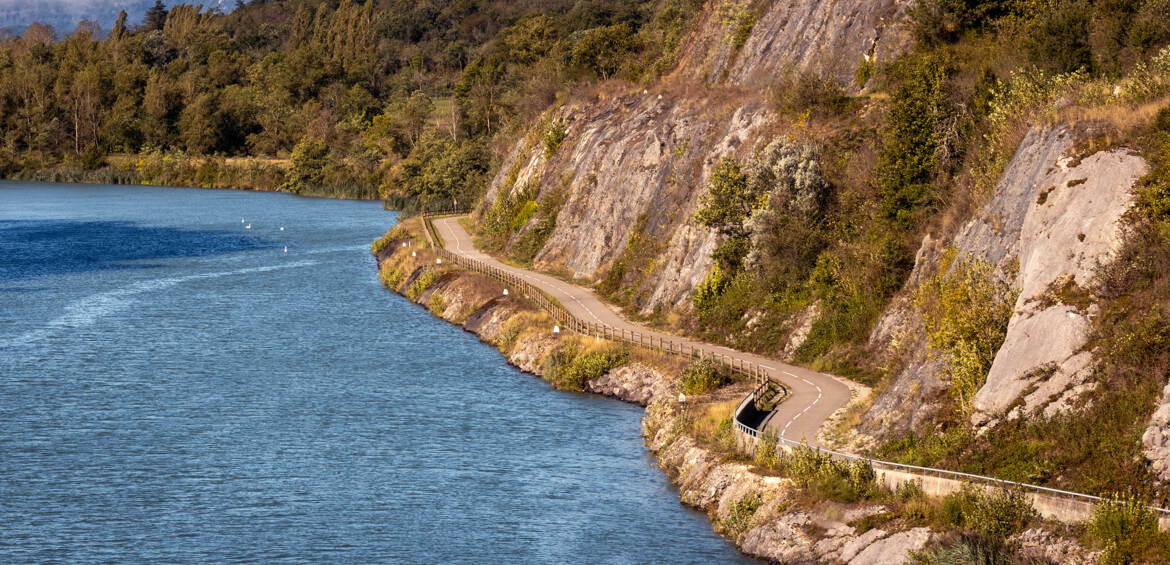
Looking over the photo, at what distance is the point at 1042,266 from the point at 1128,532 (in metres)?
11.1

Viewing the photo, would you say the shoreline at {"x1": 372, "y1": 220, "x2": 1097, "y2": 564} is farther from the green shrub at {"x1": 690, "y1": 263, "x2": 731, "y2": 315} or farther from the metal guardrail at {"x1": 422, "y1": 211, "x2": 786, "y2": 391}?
the green shrub at {"x1": 690, "y1": 263, "x2": 731, "y2": 315}

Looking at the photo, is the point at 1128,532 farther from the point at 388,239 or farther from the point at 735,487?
the point at 388,239

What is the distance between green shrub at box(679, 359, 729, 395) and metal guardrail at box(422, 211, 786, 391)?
37.3 inches

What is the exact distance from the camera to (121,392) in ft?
205

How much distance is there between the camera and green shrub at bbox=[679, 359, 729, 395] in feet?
182

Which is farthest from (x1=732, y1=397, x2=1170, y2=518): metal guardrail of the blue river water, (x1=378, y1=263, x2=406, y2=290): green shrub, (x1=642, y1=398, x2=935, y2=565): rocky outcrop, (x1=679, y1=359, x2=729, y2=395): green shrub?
(x1=378, y1=263, x2=406, y2=290): green shrub

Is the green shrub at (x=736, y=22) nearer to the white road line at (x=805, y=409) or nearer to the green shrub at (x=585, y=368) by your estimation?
the green shrub at (x=585, y=368)

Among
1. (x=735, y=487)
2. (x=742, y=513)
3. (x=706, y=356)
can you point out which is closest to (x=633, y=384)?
(x=706, y=356)

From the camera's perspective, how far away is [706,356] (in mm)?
60188

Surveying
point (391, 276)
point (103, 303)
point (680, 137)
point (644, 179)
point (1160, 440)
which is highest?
point (680, 137)

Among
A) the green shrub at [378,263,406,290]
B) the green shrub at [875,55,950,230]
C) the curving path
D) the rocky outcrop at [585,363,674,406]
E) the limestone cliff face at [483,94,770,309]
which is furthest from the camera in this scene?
the green shrub at [378,263,406,290]

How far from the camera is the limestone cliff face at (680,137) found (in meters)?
73.7

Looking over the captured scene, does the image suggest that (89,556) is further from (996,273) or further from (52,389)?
(996,273)

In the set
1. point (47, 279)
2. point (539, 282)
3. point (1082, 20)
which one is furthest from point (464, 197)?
point (1082, 20)
